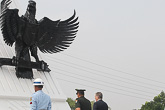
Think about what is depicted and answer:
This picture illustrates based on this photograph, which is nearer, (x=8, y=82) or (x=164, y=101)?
(x=8, y=82)

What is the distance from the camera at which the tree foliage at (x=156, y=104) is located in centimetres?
3772

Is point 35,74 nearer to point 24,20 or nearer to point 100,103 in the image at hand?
point 24,20

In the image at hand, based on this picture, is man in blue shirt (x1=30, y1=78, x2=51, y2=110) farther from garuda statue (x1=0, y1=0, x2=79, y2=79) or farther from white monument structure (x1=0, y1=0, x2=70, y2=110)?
garuda statue (x1=0, y1=0, x2=79, y2=79)

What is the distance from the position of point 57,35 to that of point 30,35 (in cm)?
106

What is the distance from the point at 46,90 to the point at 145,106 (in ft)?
103

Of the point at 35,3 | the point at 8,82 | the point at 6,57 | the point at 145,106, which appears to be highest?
the point at 35,3

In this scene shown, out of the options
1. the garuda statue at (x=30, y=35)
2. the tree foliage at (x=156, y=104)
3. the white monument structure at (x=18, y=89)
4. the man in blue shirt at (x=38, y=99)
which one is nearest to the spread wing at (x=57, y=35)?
the garuda statue at (x=30, y=35)

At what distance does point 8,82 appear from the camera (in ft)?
25.5

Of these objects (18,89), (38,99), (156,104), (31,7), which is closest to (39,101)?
(38,99)

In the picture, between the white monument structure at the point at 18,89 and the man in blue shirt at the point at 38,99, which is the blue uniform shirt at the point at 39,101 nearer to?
the man in blue shirt at the point at 38,99

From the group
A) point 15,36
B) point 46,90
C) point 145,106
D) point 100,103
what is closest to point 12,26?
point 15,36

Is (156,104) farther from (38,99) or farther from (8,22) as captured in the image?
(38,99)

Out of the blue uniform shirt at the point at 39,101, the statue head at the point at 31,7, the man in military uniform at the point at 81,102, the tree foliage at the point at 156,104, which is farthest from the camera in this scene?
the tree foliage at the point at 156,104

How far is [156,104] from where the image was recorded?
3850 cm
